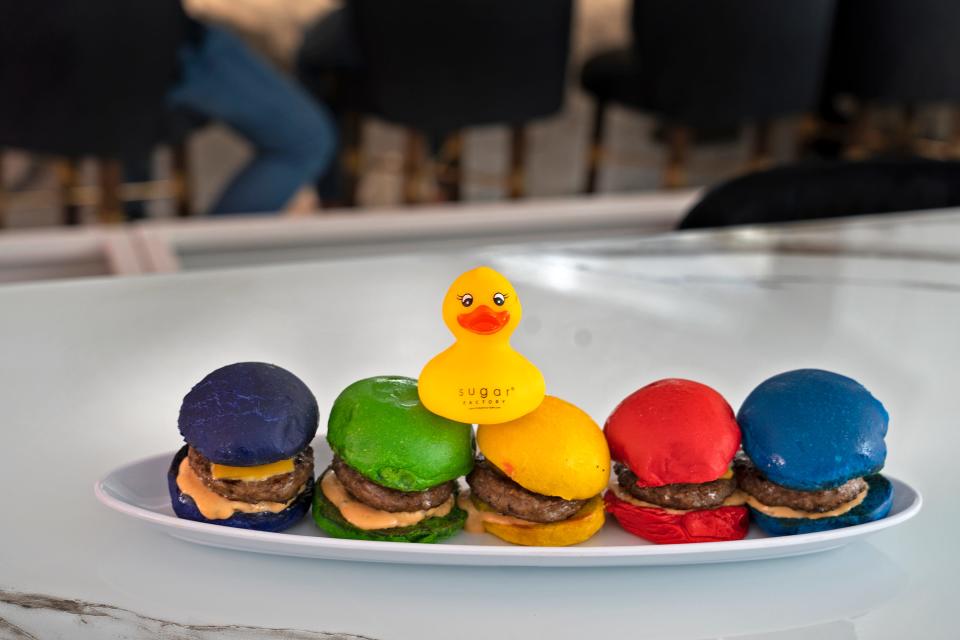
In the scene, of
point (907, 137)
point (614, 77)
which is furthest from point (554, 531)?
point (907, 137)

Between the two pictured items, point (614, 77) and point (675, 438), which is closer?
point (675, 438)

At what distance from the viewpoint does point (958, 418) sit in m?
0.85

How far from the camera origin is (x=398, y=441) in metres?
0.62

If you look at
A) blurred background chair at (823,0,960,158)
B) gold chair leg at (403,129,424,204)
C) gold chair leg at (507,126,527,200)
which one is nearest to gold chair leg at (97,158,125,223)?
gold chair leg at (403,129,424,204)

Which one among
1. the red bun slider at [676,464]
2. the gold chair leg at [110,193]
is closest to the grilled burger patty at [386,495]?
the red bun slider at [676,464]

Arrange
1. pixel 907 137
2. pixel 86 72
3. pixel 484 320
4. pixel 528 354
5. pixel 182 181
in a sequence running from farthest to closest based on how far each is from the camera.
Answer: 1. pixel 907 137
2. pixel 182 181
3. pixel 86 72
4. pixel 528 354
5. pixel 484 320

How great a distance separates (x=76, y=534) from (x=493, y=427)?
25 centimetres

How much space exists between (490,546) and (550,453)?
6 cm

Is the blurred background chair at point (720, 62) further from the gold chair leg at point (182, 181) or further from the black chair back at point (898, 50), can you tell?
the gold chair leg at point (182, 181)

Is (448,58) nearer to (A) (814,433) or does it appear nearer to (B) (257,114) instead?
(B) (257,114)

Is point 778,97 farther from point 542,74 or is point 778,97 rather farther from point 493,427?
point 493,427

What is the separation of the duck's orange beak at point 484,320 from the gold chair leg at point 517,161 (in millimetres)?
1949

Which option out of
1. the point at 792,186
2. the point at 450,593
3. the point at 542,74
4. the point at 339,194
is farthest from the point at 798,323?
the point at 339,194

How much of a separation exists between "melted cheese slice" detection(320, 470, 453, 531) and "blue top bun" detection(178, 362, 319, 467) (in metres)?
0.04
